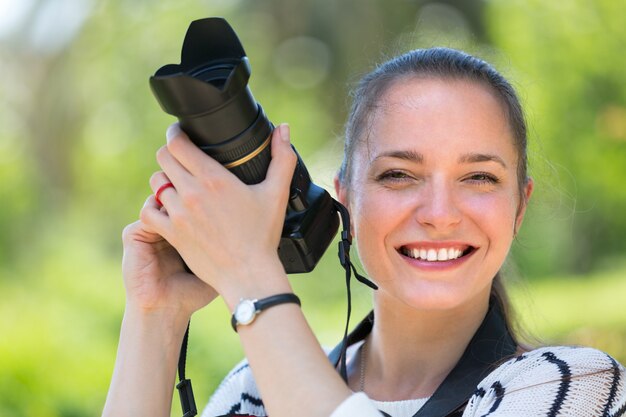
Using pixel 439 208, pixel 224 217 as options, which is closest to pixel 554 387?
pixel 439 208

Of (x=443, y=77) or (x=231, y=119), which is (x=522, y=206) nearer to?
(x=443, y=77)

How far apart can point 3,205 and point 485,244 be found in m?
10.3

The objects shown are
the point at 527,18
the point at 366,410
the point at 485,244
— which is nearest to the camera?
the point at 366,410

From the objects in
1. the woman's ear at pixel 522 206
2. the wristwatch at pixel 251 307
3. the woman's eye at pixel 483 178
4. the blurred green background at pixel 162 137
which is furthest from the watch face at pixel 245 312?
the blurred green background at pixel 162 137

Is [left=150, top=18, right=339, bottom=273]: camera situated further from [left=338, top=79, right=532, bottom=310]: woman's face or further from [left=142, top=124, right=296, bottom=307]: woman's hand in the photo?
[left=338, top=79, right=532, bottom=310]: woman's face

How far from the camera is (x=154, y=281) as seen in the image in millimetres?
1745

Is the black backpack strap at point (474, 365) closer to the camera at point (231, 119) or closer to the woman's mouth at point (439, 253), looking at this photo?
the woman's mouth at point (439, 253)

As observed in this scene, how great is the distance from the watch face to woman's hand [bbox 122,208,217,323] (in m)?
0.40

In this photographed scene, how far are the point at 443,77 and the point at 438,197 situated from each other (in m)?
0.26

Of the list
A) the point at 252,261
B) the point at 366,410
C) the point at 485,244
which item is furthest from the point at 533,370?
the point at 252,261

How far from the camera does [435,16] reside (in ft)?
33.2

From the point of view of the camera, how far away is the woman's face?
1.65 meters

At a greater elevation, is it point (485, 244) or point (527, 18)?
point (527, 18)

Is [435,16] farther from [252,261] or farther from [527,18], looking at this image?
[252,261]
